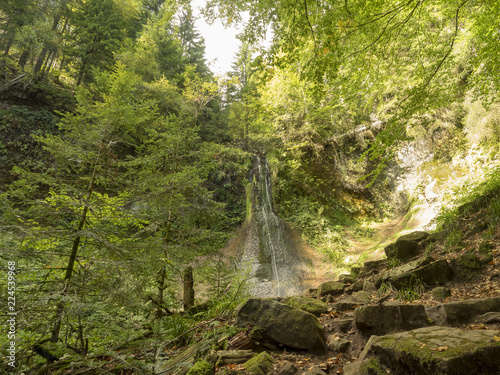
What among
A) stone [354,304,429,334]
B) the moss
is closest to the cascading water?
stone [354,304,429,334]

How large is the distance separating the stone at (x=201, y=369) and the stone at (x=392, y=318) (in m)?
1.83

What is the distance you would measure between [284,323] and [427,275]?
109 inches

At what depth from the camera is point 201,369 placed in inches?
75.0

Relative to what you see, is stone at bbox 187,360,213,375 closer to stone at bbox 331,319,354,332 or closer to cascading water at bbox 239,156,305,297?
stone at bbox 331,319,354,332

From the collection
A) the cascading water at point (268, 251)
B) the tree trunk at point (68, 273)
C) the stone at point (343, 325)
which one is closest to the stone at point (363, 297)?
the stone at point (343, 325)

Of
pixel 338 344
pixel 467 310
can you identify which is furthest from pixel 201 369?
pixel 467 310

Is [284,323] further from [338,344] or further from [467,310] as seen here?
[467,310]

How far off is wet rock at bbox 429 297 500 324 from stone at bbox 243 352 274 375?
1972 mm

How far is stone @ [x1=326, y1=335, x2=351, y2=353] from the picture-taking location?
2576mm

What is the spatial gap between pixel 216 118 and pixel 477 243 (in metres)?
17.1

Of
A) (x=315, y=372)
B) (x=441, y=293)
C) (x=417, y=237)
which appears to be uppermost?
(x=417, y=237)

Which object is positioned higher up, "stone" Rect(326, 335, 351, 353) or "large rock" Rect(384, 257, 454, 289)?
"large rock" Rect(384, 257, 454, 289)

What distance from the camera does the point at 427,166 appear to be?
11.3 m

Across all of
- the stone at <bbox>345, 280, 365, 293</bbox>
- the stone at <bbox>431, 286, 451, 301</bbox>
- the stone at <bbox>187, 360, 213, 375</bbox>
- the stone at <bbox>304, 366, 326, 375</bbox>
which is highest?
the stone at <bbox>345, 280, 365, 293</bbox>
